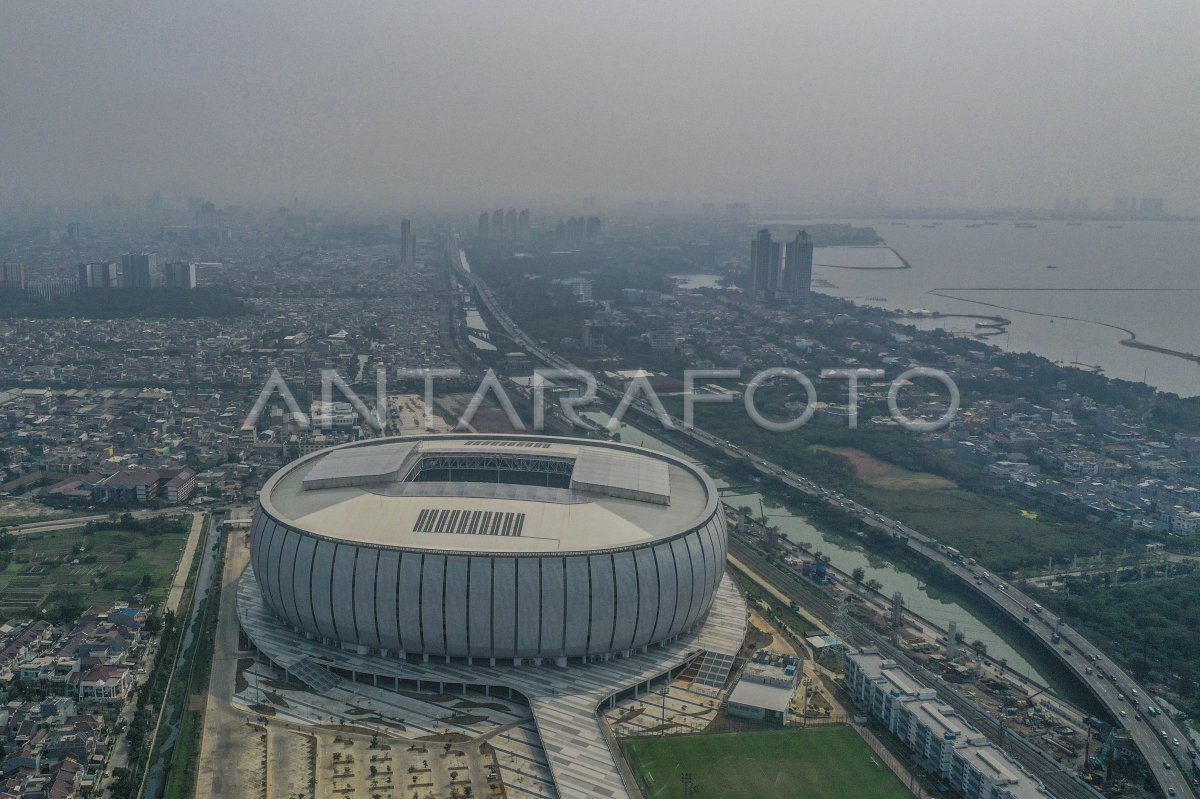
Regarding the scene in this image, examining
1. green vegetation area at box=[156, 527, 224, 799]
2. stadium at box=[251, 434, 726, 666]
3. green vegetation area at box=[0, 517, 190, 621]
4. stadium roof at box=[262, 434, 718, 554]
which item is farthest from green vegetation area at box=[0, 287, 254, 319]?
stadium at box=[251, 434, 726, 666]

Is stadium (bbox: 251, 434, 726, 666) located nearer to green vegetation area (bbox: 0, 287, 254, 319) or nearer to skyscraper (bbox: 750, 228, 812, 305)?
green vegetation area (bbox: 0, 287, 254, 319)

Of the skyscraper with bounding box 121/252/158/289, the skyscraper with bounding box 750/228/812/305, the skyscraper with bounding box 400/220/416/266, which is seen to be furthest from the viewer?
the skyscraper with bounding box 400/220/416/266

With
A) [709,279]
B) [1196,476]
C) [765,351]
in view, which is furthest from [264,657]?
[709,279]

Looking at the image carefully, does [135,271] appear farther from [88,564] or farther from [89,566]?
[89,566]

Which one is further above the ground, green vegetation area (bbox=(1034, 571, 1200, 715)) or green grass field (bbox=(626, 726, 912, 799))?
green vegetation area (bbox=(1034, 571, 1200, 715))

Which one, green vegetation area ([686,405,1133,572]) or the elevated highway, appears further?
green vegetation area ([686,405,1133,572])

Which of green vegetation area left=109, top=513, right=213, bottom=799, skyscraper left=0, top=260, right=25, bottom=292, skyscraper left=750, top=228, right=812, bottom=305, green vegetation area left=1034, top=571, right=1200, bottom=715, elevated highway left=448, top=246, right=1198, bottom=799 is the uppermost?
skyscraper left=750, top=228, right=812, bottom=305
